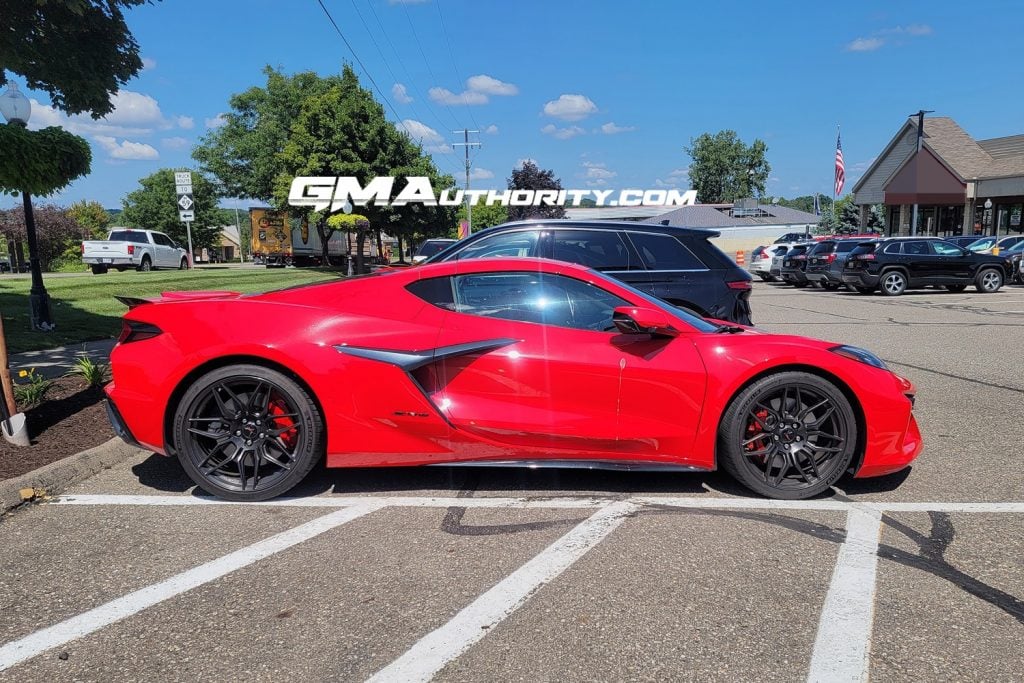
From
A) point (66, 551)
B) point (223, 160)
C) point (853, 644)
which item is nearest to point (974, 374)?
point (853, 644)

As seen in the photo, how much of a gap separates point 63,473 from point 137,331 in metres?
1.05

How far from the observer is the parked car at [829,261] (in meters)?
20.3

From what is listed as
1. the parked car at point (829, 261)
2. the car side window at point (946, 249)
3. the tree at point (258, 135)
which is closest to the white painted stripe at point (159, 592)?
the parked car at point (829, 261)

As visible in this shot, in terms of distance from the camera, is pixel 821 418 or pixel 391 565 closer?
pixel 391 565

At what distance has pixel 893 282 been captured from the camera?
19234mm

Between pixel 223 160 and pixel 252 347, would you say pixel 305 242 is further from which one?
pixel 252 347

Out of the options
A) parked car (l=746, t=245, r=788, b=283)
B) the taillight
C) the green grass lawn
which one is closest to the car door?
the taillight

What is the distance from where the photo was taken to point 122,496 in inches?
160

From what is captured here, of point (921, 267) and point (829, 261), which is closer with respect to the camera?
point (921, 267)

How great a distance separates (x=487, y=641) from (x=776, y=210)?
85557 millimetres

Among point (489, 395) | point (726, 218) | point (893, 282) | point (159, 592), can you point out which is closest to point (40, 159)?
point (159, 592)

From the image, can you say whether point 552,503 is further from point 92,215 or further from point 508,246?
point 92,215

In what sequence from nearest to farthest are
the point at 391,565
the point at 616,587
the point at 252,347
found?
the point at 616,587, the point at 391,565, the point at 252,347

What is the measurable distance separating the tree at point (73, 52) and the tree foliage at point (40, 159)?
3.51m
